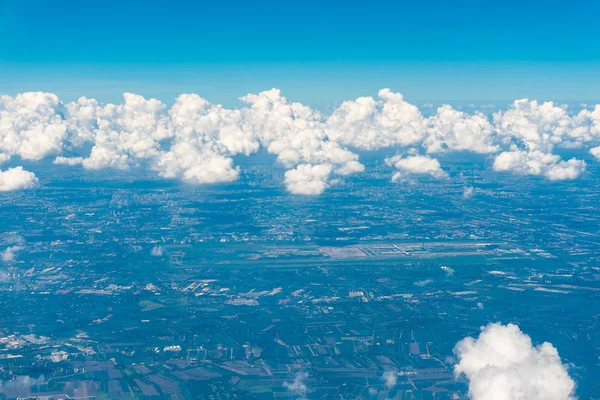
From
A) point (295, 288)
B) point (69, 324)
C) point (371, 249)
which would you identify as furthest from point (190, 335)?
point (371, 249)

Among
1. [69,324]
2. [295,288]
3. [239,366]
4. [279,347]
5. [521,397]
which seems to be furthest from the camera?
[295,288]

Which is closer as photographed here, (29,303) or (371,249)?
(29,303)

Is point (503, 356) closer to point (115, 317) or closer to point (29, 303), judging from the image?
point (115, 317)

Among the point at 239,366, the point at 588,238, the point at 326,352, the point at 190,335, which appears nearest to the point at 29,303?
the point at 190,335

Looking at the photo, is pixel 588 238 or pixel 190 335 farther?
pixel 588 238

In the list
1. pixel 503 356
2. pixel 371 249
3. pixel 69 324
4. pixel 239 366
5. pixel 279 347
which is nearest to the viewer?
pixel 503 356

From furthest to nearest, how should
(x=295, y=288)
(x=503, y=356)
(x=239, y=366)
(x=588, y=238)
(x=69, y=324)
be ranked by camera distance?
(x=588, y=238), (x=295, y=288), (x=69, y=324), (x=239, y=366), (x=503, y=356)

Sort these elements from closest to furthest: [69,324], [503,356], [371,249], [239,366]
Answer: [503,356] → [239,366] → [69,324] → [371,249]

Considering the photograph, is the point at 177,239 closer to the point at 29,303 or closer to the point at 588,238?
the point at 29,303

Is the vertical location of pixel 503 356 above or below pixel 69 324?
above
